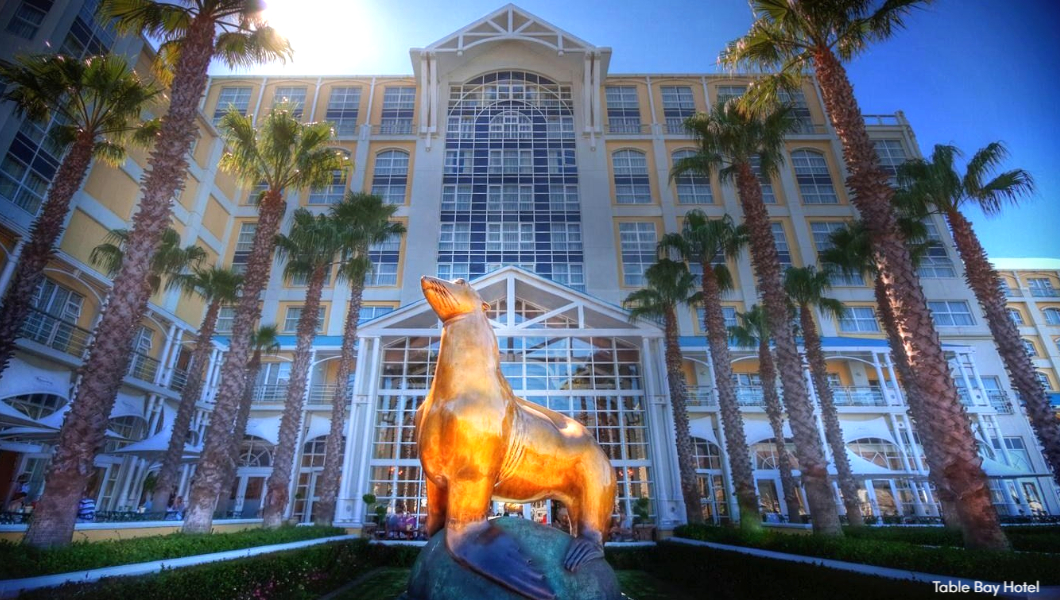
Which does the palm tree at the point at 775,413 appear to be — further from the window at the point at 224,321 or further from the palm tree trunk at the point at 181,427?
the window at the point at 224,321

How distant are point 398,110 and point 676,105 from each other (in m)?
Answer: 21.6

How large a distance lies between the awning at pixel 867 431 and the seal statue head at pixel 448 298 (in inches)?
1014

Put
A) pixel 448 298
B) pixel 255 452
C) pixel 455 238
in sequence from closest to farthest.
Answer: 1. pixel 448 298
2. pixel 255 452
3. pixel 455 238

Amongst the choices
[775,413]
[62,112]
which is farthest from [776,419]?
[62,112]

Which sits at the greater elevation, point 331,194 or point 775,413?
point 331,194

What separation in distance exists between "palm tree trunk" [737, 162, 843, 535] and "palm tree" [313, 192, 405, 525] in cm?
1303

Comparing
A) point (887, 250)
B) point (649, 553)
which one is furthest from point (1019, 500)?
point (887, 250)

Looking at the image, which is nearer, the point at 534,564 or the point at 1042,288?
the point at 534,564

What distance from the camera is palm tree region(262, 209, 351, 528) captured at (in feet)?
46.6

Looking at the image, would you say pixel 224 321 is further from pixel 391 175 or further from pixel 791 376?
pixel 791 376

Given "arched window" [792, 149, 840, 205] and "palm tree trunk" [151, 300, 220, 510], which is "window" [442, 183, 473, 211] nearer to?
"palm tree trunk" [151, 300, 220, 510]

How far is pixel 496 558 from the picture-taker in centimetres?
308

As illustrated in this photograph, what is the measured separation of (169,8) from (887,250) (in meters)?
15.4

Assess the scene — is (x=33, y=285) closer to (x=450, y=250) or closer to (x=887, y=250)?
(x=887, y=250)
